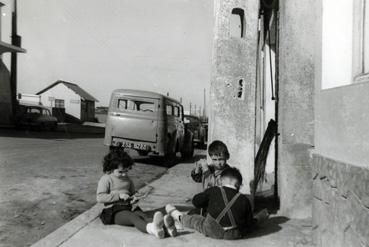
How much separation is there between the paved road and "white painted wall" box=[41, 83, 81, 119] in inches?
1675

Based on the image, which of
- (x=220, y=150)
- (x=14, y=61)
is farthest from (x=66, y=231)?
(x=14, y=61)

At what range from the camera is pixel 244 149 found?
226 inches

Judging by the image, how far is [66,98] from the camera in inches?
2119

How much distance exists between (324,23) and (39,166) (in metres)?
7.57

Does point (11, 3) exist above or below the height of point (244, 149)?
above

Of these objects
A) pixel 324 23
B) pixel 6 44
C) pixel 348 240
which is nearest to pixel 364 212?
pixel 348 240

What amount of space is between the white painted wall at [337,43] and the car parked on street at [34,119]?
90.9 feet

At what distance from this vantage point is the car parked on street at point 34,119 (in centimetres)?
2878

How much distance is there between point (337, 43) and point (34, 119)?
28063mm

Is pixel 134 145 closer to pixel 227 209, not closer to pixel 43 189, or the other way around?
pixel 43 189

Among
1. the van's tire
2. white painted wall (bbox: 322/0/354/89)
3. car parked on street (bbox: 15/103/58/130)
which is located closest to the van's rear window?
the van's tire

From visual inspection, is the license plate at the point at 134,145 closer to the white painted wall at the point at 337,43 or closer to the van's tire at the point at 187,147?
the van's tire at the point at 187,147

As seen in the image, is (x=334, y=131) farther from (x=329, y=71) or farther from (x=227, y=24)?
(x=227, y=24)

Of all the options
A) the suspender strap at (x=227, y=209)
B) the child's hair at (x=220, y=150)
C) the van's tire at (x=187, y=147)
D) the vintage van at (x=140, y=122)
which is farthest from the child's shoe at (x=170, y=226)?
the van's tire at (x=187, y=147)
